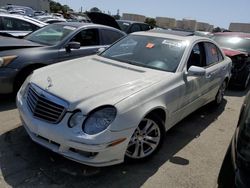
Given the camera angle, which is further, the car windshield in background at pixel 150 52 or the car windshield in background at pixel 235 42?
the car windshield in background at pixel 235 42

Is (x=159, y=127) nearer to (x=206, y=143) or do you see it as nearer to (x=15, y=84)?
Result: (x=206, y=143)

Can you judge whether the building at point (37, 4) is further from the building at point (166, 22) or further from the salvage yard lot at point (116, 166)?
the salvage yard lot at point (116, 166)

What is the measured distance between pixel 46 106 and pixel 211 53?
10.7 feet

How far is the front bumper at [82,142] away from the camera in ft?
9.38

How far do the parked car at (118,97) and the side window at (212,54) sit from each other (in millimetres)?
69

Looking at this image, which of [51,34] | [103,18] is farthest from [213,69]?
[103,18]

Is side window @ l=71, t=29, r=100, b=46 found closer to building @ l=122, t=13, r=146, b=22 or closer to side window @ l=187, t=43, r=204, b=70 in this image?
side window @ l=187, t=43, r=204, b=70

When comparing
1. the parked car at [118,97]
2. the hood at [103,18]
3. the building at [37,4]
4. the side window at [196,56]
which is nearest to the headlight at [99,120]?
the parked car at [118,97]

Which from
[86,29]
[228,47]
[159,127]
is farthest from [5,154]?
[228,47]

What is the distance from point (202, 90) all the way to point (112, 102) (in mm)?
2193

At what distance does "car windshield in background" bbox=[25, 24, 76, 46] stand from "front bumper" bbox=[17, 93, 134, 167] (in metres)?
3.18

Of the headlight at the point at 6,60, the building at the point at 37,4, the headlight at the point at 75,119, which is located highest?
the headlight at the point at 6,60

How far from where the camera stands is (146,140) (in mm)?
3516

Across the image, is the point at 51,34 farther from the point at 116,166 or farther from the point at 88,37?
the point at 116,166
